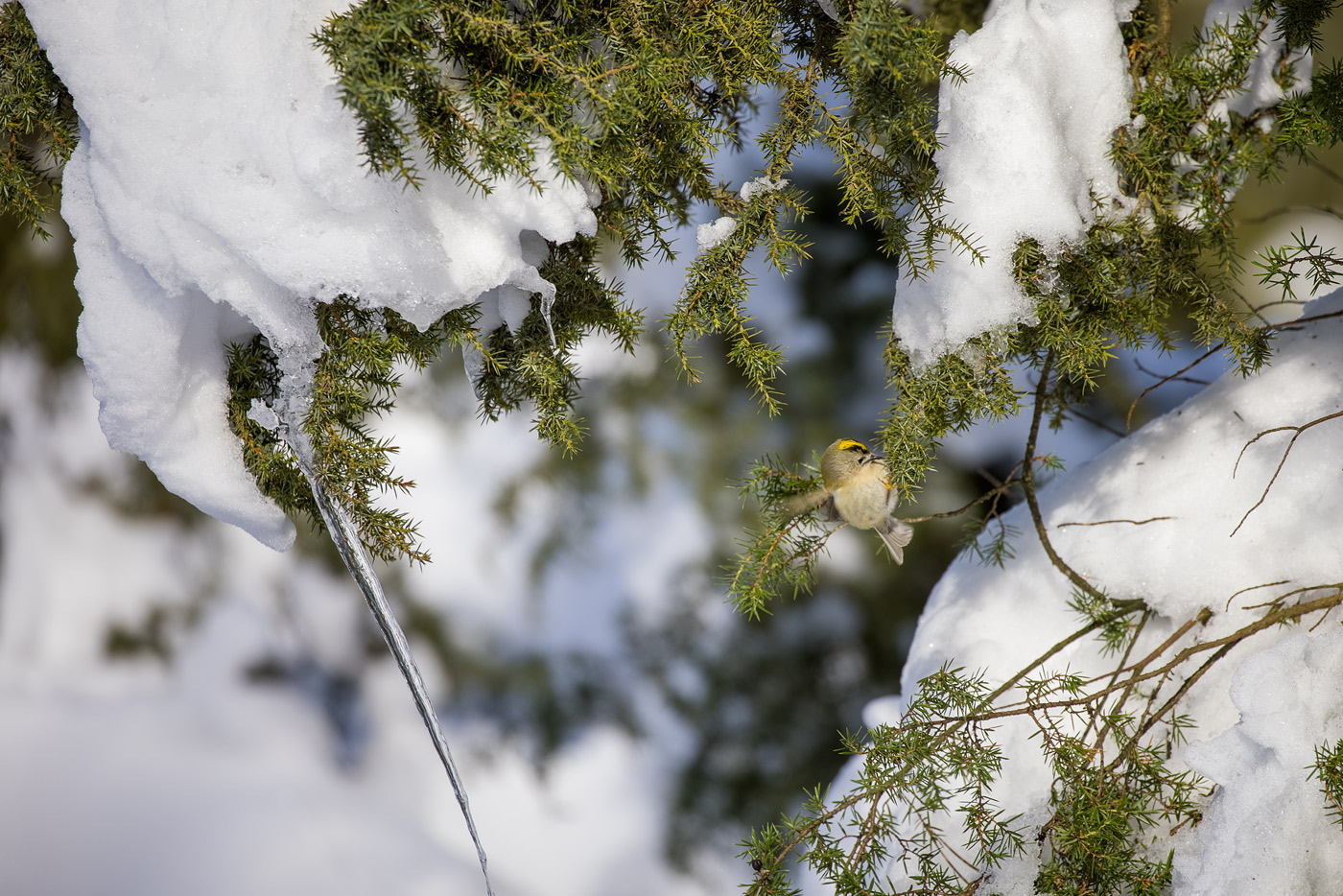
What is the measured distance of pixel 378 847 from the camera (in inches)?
73.0

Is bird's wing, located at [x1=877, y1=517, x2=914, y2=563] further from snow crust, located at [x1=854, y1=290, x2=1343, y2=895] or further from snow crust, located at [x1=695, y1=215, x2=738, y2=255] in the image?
snow crust, located at [x1=695, y1=215, x2=738, y2=255]

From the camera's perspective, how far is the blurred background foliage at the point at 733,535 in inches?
66.4

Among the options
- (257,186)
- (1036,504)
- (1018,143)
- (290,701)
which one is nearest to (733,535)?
(1036,504)

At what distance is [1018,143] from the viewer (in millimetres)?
708

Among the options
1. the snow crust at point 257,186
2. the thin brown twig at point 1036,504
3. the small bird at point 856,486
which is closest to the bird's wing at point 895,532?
→ the small bird at point 856,486

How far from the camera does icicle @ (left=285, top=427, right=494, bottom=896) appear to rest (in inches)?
28.8

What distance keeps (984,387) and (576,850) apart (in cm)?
171

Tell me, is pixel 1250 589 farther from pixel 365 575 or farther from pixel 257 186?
pixel 257 186

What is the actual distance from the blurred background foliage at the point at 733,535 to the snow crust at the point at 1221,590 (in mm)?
722

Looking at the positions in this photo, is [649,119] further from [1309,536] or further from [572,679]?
[572,679]

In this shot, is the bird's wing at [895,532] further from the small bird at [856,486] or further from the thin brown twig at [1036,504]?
the thin brown twig at [1036,504]

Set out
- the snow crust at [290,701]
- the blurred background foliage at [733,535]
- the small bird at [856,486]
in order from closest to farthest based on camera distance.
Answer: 1. the small bird at [856,486]
2. the blurred background foliage at [733,535]
3. the snow crust at [290,701]

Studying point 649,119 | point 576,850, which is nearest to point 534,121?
point 649,119

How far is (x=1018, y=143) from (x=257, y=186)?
0.73m
